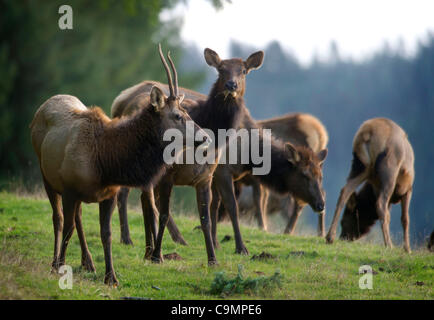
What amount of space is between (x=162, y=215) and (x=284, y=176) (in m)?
2.98

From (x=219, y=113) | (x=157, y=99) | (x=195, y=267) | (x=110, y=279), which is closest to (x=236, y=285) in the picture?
(x=195, y=267)

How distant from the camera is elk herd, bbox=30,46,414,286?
22.9 ft

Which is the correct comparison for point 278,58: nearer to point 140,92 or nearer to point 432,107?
point 432,107

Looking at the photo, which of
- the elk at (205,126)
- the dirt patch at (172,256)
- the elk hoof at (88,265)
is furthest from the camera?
the dirt patch at (172,256)

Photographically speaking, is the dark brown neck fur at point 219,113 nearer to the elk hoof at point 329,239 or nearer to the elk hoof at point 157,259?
the elk hoof at point 157,259

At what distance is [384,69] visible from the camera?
258ft

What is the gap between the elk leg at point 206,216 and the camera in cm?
820

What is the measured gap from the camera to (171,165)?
25.0 ft

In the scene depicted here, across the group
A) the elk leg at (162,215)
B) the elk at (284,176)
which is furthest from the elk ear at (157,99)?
the elk at (284,176)

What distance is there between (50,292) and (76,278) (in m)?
0.88
